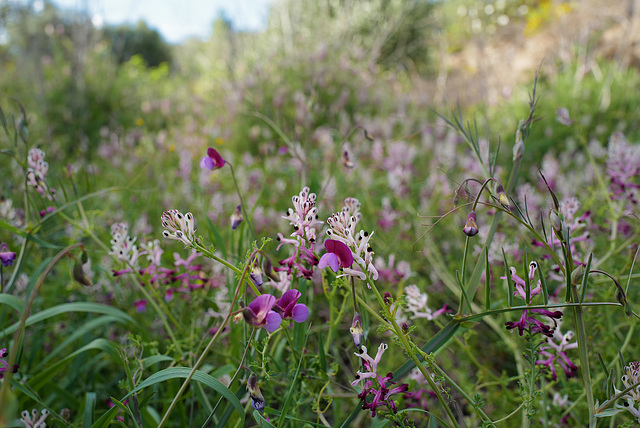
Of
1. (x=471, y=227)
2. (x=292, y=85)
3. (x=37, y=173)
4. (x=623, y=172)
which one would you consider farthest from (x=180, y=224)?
(x=292, y=85)

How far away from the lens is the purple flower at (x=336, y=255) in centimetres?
72

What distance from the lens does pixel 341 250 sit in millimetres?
767

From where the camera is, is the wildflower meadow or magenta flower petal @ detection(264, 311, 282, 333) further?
the wildflower meadow

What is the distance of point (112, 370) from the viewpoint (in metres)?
1.71

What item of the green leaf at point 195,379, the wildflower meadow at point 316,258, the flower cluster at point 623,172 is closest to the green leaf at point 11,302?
the wildflower meadow at point 316,258

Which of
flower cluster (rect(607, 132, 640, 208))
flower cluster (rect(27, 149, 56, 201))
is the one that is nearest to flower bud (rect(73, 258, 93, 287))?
flower cluster (rect(27, 149, 56, 201))

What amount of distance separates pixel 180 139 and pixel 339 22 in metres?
5.85

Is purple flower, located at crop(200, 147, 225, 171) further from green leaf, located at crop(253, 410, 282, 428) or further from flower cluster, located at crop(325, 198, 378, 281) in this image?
green leaf, located at crop(253, 410, 282, 428)

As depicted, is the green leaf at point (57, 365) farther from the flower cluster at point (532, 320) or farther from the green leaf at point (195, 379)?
the flower cluster at point (532, 320)

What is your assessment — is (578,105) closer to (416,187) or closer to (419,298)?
(416,187)

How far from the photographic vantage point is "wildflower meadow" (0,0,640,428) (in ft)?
2.76

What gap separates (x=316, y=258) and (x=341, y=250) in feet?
0.40

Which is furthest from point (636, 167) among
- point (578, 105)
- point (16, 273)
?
point (578, 105)

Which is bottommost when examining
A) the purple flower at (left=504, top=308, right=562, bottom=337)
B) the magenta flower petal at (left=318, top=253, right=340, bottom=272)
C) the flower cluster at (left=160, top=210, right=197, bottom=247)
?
the purple flower at (left=504, top=308, right=562, bottom=337)
